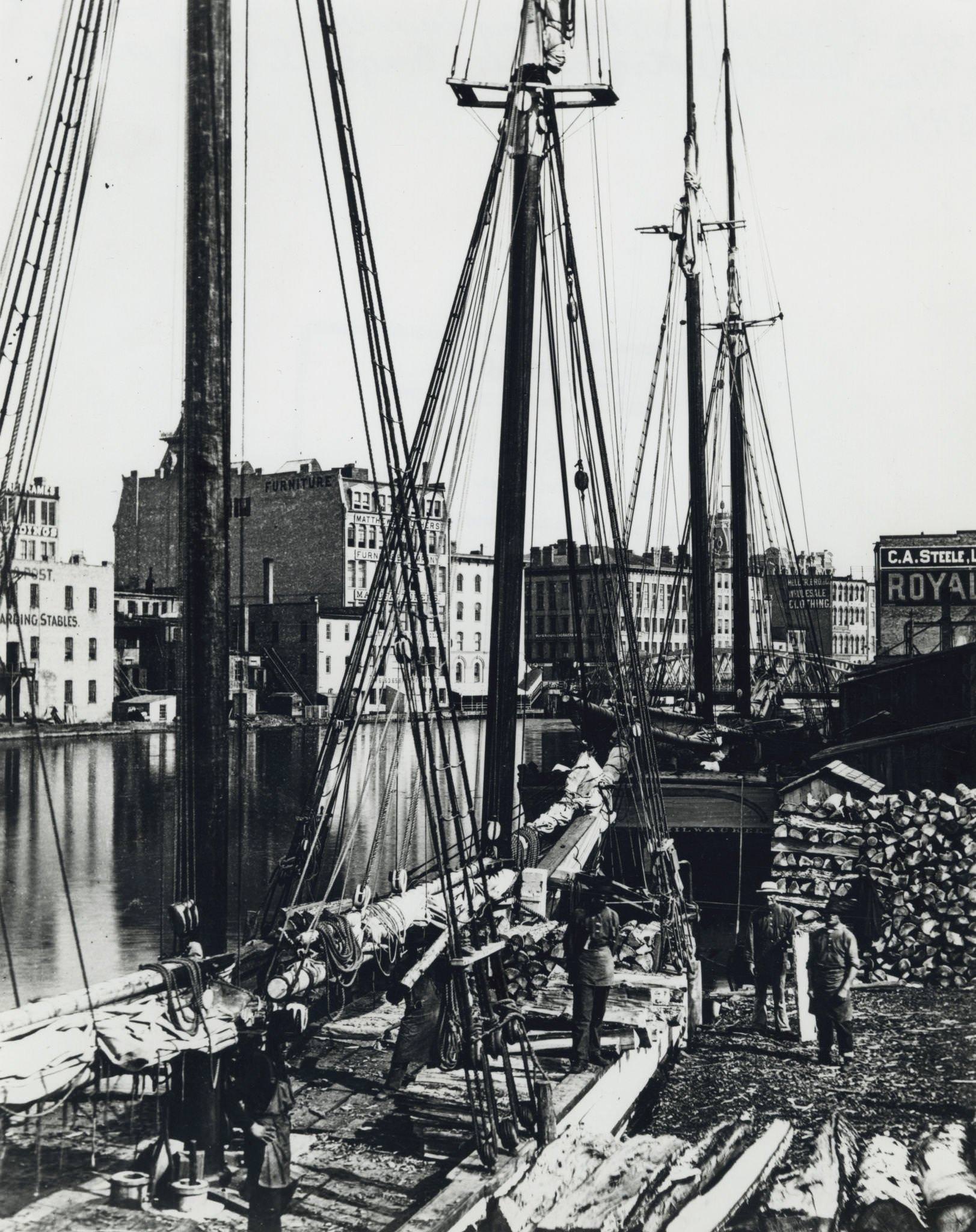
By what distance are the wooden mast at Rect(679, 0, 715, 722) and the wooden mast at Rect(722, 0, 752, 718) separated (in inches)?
47.3

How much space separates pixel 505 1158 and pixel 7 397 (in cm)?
652

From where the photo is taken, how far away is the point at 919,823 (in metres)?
16.4

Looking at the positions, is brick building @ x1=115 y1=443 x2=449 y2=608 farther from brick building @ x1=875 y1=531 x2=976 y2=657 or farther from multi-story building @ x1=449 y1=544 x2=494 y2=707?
brick building @ x1=875 y1=531 x2=976 y2=657

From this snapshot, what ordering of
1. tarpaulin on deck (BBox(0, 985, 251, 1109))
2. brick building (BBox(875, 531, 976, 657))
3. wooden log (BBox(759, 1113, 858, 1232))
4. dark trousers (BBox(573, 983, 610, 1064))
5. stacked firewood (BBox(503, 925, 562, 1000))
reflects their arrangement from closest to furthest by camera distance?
tarpaulin on deck (BBox(0, 985, 251, 1109)), wooden log (BBox(759, 1113, 858, 1232)), dark trousers (BBox(573, 983, 610, 1064)), stacked firewood (BBox(503, 925, 562, 1000)), brick building (BBox(875, 531, 976, 657))

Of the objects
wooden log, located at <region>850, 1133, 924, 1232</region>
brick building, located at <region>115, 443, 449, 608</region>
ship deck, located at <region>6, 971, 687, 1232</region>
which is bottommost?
wooden log, located at <region>850, 1133, 924, 1232</region>

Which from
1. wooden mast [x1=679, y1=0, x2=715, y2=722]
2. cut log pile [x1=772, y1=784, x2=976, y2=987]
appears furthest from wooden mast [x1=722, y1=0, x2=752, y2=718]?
cut log pile [x1=772, y1=784, x2=976, y2=987]

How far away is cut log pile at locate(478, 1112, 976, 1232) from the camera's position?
7.58 m

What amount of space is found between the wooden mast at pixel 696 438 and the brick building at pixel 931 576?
4.23 metres

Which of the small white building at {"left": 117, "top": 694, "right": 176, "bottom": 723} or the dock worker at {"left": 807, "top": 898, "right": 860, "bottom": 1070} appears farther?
the small white building at {"left": 117, "top": 694, "right": 176, "bottom": 723}

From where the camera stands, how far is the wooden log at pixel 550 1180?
7.40 meters

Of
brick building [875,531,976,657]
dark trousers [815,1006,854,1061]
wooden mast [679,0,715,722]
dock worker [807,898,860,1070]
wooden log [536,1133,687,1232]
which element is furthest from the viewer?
wooden mast [679,0,715,722]

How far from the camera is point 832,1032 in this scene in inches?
476

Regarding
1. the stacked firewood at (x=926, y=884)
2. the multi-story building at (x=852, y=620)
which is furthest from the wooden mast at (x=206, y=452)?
the multi-story building at (x=852, y=620)

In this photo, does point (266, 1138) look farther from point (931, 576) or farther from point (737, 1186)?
point (931, 576)
